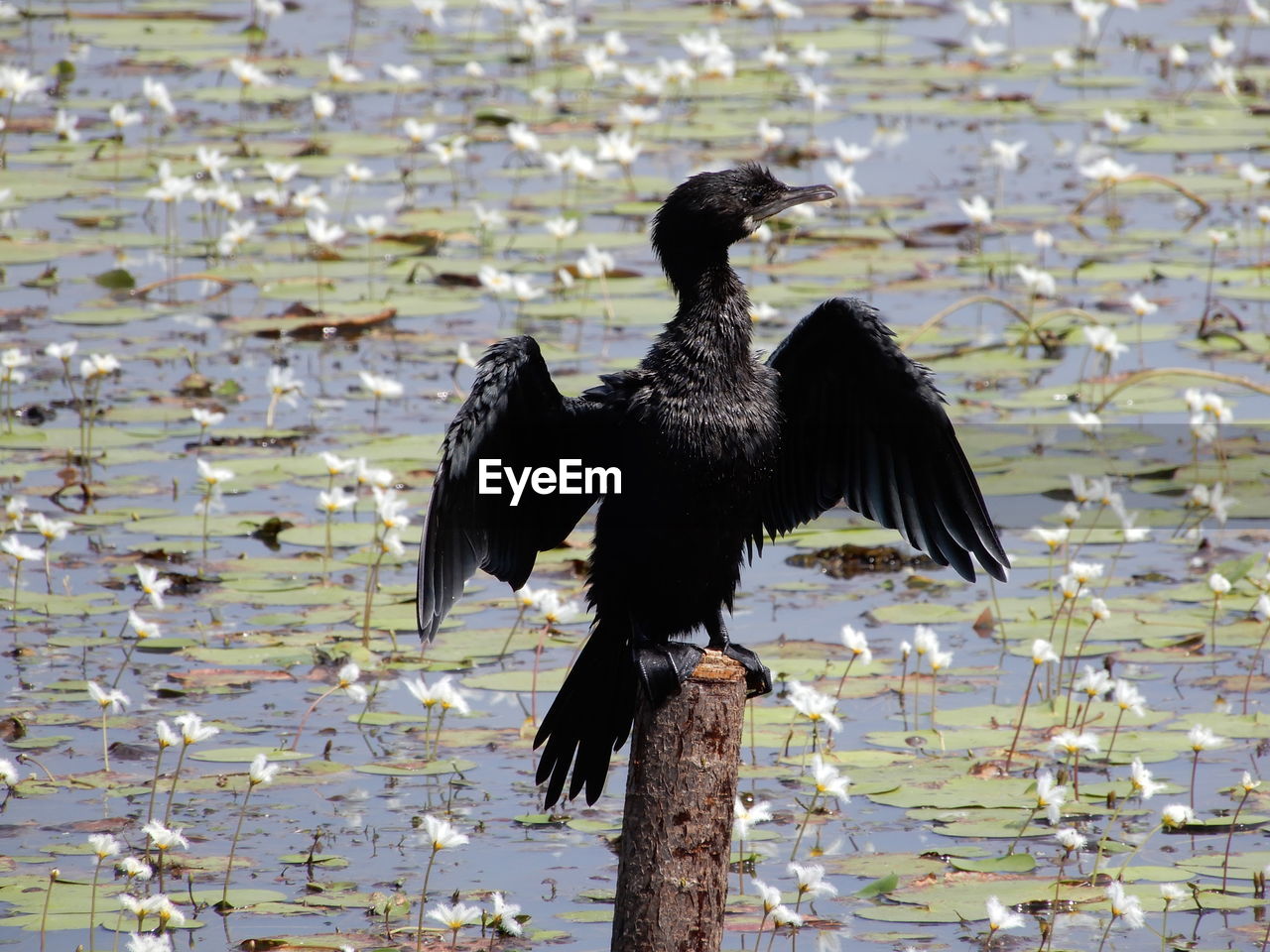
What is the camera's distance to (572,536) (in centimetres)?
629

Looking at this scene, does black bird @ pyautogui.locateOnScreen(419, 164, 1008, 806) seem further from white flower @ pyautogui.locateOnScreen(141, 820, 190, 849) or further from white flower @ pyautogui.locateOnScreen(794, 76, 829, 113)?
white flower @ pyautogui.locateOnScreen(794, 76, 829, 113)

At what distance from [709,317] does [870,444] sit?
19.5 inches

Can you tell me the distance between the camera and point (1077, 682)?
5148mm

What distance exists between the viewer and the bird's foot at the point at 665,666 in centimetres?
351

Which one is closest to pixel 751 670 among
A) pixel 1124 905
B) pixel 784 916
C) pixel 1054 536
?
pixel 784 916

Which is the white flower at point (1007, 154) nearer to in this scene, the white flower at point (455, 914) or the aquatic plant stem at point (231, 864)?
the aquatic plant stem at point (231, 864)

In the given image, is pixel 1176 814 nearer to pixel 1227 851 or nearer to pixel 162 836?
pixel 1227 851

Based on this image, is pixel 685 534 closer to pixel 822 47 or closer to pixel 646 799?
pixel 646 799

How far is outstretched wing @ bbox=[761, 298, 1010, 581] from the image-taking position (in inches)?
150

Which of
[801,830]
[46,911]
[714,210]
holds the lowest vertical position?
[46,911]

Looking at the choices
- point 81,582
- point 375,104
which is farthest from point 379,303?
point 375,104

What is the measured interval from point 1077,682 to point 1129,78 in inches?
320

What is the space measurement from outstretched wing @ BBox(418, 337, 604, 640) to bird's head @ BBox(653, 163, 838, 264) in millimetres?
380

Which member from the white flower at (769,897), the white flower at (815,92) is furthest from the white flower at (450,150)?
the white flower at (769,897)
